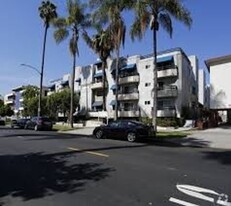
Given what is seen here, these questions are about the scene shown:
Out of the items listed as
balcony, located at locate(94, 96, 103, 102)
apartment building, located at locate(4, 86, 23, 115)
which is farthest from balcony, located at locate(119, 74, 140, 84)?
apartment building, located at locate(4, 86, 23, 115)

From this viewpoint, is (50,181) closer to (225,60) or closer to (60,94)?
(225,60)

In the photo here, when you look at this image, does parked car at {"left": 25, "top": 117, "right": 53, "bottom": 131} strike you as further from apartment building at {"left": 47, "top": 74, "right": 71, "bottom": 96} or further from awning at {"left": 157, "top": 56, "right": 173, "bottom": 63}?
apartment building at {"left": 47, "top": 74, "right": 71, "bottom": 96}

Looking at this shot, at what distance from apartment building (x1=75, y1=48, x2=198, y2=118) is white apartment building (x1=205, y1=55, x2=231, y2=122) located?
278 inches

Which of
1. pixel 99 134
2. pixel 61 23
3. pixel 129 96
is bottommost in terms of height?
pixel 99 134

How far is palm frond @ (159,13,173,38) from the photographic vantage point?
3188 centimetres

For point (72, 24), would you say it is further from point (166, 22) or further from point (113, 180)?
point (113, 180)

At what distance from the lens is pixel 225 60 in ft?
140

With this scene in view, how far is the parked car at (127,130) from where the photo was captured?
25.2 m

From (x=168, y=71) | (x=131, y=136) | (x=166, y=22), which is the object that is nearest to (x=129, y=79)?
(x=168, y=71)

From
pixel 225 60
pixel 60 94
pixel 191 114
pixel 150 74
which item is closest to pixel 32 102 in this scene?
pixel 60 94

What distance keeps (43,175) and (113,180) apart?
226 centimetres

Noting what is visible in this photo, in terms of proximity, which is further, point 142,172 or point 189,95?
point 189,95

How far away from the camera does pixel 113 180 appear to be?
997 centimetres

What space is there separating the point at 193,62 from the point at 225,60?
2063 cm
